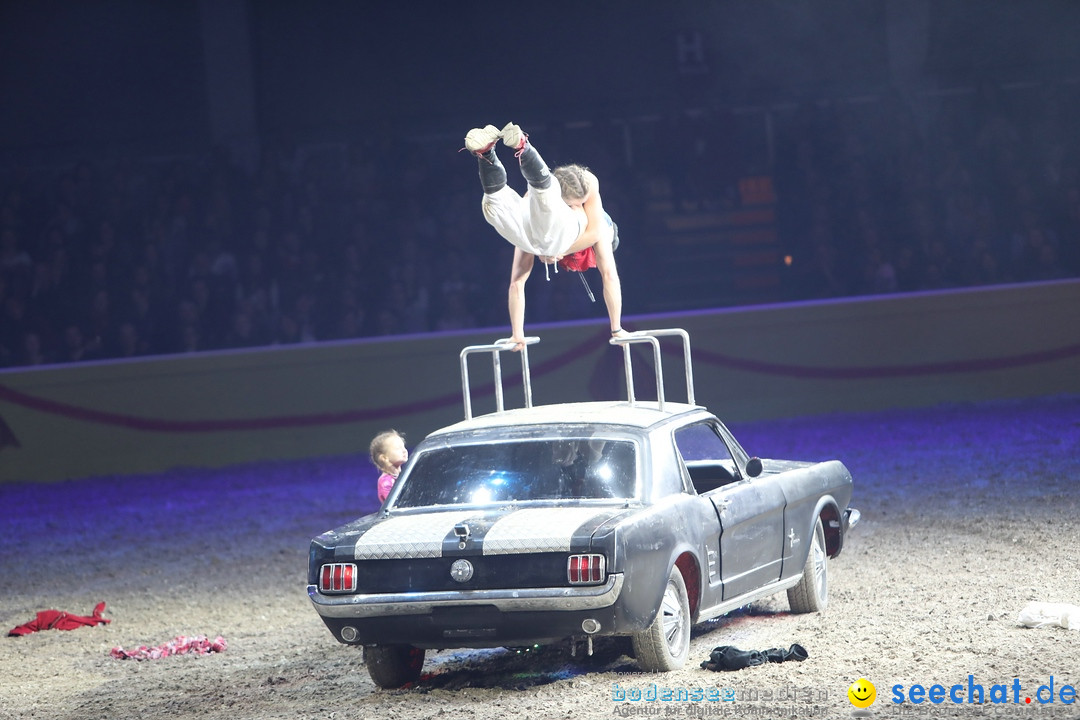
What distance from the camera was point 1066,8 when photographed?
2106 centimetres

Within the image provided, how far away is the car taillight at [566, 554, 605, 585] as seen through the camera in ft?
18.6

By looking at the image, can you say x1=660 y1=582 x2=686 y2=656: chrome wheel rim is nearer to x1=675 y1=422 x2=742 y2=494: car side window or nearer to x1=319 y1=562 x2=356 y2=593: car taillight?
x1=675 y1=422 x2=742 y2=494: car side window

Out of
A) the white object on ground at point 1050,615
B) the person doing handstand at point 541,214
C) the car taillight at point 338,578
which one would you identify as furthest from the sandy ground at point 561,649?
the person doing handstand at point 541,214

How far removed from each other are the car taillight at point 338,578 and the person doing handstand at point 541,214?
175 cm

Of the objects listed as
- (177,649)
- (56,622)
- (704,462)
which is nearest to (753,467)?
(704,462)

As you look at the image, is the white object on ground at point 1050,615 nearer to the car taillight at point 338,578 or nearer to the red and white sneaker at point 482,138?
the car taillight at point 338,578

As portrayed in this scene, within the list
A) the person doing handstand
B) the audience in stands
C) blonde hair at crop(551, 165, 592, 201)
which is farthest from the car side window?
the audience in stands

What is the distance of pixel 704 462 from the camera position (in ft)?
23.5

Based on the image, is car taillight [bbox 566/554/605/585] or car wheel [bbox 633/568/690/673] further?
car wheel [bbox 633/568/690/673]

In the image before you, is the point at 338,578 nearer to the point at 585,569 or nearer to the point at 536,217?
the point at 585,569

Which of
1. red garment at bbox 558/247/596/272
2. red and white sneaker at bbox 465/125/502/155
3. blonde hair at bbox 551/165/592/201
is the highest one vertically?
red and white sneaker at bbox 465/125/502/155

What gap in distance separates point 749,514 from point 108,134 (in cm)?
1709

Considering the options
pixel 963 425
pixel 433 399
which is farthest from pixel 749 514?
pixel 433 399

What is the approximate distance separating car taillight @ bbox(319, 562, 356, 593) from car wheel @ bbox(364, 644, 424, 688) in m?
0.43
